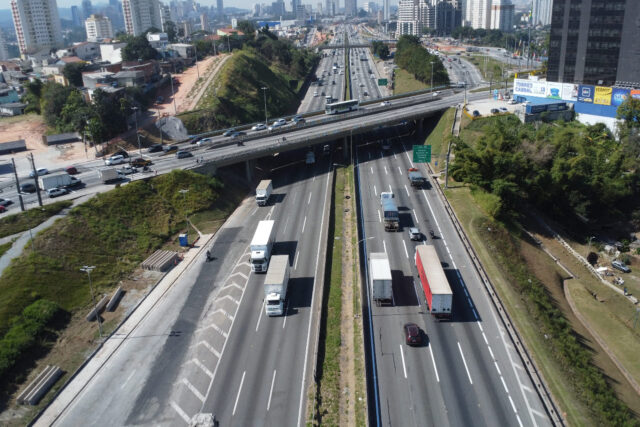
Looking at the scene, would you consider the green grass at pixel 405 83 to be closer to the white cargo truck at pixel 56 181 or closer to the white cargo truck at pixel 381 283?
the white cargo truck at pixel 56 181

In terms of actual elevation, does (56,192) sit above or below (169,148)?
below

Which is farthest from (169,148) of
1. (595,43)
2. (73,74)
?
(595,43)

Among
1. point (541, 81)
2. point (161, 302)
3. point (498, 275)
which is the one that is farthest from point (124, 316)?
point (541, 81)

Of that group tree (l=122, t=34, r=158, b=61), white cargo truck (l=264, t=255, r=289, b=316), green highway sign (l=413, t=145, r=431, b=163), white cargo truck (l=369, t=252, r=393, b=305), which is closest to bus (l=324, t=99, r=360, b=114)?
green highway sign (l=413, t=145, r=431, b=163)

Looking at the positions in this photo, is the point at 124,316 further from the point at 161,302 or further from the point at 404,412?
the point at 404,412

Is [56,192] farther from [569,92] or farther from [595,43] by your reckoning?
[595,43]

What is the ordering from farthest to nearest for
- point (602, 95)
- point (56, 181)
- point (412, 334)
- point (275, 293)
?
point (602, 95)
point (56, 181)
point (275, 293)
point (412, 334)

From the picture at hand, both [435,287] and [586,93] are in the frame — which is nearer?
[435,287]
